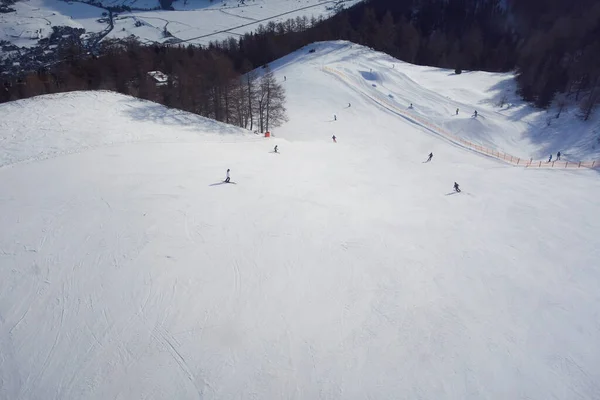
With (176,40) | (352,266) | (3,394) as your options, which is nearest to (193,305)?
(3,394)

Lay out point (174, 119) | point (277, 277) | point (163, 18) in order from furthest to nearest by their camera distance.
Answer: point (163, 18) < point (174, 119) < point (277, 277)

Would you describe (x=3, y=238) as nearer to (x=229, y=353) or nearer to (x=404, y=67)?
(x=229, y=353)

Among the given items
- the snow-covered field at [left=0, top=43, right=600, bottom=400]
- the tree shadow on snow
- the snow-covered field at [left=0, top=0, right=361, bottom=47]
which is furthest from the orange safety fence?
the snow-covered field at [left=0, top=0, right=361, bottom=47]

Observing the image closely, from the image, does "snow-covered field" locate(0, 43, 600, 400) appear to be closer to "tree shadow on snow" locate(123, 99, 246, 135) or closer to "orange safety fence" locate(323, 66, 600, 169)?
"tree shadow on snow" locate(123, 99, 246, 135)

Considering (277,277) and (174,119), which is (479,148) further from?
(277,277)

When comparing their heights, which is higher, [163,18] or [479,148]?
[163,18]

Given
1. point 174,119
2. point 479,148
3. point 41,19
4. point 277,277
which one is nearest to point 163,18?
point 41,19
